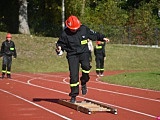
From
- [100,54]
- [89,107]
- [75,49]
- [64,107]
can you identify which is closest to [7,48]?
[100,54]

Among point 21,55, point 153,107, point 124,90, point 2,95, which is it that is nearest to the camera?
point 153,107

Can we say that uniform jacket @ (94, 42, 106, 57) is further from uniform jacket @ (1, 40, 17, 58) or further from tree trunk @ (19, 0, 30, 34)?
tree trunk @ (19, 0, 30, 34)

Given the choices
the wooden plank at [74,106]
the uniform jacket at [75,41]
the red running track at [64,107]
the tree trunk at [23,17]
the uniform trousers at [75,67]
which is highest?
the tree trunk at [23,17]

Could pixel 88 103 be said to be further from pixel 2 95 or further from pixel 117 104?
pixel 2 95

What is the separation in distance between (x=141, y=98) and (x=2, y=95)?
438 cm

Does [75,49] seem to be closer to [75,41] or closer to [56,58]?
[75,41]

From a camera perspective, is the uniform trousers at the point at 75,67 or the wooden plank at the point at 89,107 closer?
the wooden plank at the point at 89,107

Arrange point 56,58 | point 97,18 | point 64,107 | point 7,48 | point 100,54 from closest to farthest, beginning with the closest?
point 64,107 < point 7,48 < point 100,54 < point 56,58 < point 97,18

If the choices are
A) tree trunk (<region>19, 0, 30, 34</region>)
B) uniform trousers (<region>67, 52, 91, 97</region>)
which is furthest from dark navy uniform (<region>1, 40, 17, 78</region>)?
tree trunk (<region>19, 0, 30, 34</region>)

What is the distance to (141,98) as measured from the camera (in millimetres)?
12938

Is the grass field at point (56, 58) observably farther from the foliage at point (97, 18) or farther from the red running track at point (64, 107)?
the red running track at point (64, 107)

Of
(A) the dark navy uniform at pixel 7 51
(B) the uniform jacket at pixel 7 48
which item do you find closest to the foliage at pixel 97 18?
(A) the dark navy uniform at pixel 7 51

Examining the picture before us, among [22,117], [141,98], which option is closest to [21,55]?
[141,98]

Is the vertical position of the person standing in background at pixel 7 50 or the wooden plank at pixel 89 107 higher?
the person standing in background at pixel 7 50
